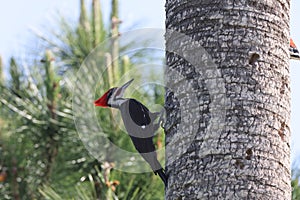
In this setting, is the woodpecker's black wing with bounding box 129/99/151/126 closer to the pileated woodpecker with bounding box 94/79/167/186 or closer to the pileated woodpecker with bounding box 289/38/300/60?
the pileated woodpecker with bounding box 94/79/167/186

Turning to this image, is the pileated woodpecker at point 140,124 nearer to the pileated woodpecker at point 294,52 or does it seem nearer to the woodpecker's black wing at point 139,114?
the woodpecker's black wing at point 139,114

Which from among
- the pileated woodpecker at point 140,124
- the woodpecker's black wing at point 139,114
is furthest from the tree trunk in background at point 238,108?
the woodpecker's black wing at point 139,114

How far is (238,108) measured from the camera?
2.46 m

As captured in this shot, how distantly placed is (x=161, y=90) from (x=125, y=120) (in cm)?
182

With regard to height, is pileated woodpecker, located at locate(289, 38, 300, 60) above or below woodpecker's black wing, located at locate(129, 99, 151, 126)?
above

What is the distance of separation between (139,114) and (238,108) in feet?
4.12

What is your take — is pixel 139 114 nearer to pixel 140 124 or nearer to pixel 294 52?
pixel 140 124

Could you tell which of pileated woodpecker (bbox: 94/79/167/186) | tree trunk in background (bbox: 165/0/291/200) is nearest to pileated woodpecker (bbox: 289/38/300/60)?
tree trunk in background (bbox: 165/0/291/200)

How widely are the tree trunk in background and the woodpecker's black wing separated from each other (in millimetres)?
952

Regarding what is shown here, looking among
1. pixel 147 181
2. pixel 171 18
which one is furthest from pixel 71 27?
pixel 171 18

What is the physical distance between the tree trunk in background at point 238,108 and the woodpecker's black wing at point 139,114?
95cm

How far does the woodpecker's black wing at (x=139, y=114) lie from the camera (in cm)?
363

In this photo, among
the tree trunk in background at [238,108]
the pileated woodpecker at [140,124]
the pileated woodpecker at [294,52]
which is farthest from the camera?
the pileated woodpecker at [140,124]

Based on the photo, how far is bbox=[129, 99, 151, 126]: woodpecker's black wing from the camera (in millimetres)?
3633
